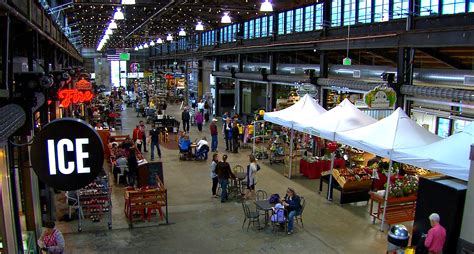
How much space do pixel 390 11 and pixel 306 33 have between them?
666 centimetres

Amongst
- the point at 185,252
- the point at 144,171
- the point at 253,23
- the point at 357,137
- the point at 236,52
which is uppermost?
the point at 253,23

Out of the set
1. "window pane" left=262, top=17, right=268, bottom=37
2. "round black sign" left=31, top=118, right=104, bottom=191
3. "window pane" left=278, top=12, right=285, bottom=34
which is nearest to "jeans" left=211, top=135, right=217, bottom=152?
"window pane" left=278, top=12, right=285, bottom=34

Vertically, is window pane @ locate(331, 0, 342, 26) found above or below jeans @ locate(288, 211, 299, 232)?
above

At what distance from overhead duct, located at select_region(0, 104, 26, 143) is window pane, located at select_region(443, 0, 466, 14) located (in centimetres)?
1228

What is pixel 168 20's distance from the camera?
124 feet

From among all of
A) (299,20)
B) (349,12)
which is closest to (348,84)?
(349,12)

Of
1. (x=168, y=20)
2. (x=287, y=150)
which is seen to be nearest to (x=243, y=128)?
(x=287, y=150)

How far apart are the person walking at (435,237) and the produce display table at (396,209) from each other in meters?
3.42

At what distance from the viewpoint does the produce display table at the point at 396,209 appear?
11867 millimetres

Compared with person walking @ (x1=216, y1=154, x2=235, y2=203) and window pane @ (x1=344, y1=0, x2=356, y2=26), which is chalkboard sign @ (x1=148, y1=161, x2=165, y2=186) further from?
window pane @ (x1=344, y1=0, x2=356, y2=26)

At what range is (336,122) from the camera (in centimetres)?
1423

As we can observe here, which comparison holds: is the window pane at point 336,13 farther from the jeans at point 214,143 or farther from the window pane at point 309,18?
the jeans at point 214,143

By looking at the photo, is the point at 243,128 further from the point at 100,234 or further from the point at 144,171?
the point at 100,234

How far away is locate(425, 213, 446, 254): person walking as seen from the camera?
27.2ft
